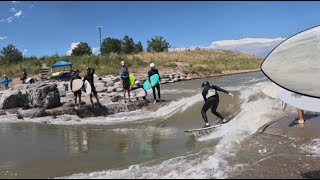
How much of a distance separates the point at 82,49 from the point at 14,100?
56.4m

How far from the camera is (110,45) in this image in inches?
3132

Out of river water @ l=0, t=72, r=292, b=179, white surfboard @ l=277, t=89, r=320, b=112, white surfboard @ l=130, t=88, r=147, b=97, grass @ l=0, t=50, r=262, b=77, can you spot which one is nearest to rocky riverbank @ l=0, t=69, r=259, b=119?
white surfboard @ l=130, t=88, r=147, b=97

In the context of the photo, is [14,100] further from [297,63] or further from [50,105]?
[297,63]

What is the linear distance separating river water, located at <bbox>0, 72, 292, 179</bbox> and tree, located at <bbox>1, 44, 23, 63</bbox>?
40.8 meters

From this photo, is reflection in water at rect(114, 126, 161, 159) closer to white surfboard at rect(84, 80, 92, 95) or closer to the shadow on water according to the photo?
the shadow on water

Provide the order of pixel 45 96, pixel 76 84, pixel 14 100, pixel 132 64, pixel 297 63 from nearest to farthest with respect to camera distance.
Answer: pixel 297 63 < pixel 76 84 < pixel 45 96 < pixel 14 100 < pixel 132 64

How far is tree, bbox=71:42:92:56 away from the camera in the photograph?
72875 mm

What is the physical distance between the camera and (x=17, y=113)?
1747 cm

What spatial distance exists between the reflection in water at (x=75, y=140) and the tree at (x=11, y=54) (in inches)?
1760

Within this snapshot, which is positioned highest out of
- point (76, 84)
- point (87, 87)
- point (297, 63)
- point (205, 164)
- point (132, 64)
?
point (132, 64)

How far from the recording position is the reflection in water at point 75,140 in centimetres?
1076

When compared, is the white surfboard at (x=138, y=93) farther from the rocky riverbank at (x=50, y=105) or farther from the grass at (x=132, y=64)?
the grass at (x=132, y=64)

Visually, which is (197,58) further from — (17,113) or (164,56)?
(17,113)

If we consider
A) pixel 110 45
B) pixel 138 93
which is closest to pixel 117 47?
pixel 110 45
